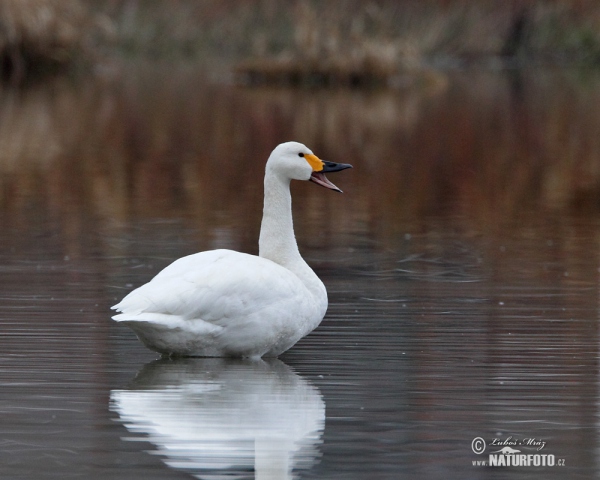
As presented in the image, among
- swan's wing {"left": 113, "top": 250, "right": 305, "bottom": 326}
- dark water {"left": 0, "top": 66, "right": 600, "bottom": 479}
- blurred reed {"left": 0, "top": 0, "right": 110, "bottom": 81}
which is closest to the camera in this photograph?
dark water {"left": 0, "top": 66, "right": 600, "bottom": 479}

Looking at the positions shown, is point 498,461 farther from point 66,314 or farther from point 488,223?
point 488,223

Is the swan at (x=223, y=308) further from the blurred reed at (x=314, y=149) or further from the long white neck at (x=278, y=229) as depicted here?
the blurred reed at (x=314, y=149)

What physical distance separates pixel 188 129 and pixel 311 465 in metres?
17.6

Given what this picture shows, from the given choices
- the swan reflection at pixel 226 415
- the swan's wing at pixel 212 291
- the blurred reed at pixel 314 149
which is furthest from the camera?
the blurred reed at pixel 314 149

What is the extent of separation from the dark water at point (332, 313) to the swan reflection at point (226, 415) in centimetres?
2

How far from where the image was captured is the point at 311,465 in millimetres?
4855

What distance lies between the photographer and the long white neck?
703cm

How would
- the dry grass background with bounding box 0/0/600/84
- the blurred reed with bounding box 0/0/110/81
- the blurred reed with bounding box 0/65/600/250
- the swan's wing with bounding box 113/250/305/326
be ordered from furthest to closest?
the dry grass background with bounding box 0/0/600/84
the blurred reed with bounding box 0/0/110/81
the blurred reed with bounding box 0/65/600/250
the swan's wing with bounding box 113/250/305/326

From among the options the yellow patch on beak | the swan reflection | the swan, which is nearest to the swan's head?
the yellow patch on beak

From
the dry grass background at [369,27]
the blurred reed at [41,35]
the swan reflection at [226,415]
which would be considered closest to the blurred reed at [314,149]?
the blurred reed at [41,35]

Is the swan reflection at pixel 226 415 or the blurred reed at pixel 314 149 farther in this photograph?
the blurred reed at pixel 314 149

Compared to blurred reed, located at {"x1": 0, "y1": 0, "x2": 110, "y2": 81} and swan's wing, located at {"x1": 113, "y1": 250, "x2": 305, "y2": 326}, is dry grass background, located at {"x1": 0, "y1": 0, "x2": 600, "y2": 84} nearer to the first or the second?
blurred reed, located at {"x1": 0, "y1": 0, "x2": 110, "y2": 81}

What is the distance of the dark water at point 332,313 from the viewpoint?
508 centimetres

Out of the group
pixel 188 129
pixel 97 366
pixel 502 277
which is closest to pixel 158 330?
pixel 97 366
